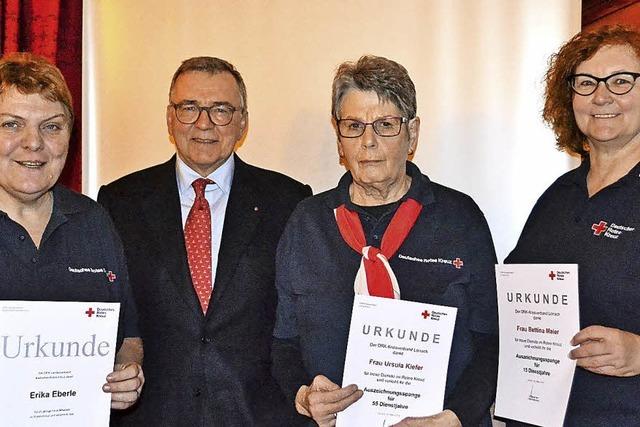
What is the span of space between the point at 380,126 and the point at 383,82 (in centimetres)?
16

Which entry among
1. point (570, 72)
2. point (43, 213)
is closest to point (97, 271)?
point (43, 213)

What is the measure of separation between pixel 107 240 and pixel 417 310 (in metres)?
1.15

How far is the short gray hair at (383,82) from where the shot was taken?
2740mm

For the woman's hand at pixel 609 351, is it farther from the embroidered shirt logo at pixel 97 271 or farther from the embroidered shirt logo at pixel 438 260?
the embroidered shirt logo at pixel 97 271

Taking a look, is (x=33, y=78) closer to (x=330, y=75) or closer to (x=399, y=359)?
(x=399, y=359)

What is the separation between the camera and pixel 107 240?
2.81 m

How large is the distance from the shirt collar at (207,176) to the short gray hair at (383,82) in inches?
32.4

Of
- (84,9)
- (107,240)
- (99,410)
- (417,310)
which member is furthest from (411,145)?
(84,9)

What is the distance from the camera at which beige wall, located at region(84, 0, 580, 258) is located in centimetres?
394

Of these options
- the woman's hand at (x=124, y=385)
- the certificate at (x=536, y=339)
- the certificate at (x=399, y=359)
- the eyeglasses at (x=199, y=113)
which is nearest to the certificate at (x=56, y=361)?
the woman's hand at (x=124, y=385)

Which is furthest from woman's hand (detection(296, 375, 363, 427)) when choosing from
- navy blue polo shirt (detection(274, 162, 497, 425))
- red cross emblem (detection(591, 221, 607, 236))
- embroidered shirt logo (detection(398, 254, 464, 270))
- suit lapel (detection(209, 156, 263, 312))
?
red cross emblem (detection(591, 221, 607, 236))

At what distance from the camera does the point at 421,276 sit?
2715mm

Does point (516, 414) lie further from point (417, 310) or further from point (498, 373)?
point (417, 310)

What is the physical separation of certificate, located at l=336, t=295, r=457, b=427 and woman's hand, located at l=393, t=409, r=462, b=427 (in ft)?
0.06
